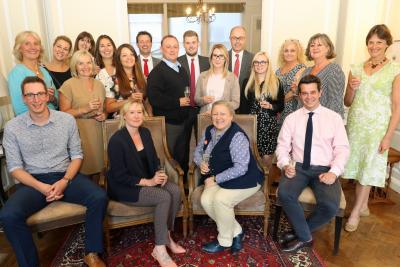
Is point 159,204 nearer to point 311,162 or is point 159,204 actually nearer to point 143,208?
point 143,208

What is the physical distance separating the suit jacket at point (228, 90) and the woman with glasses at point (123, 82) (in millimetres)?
571

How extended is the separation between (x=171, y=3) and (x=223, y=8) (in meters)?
1.40

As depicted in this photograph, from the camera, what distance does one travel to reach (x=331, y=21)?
14.4 feet

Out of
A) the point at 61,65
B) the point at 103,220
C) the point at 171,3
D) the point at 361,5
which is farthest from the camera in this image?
the point at 171,3

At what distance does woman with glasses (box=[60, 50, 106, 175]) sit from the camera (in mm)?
2781

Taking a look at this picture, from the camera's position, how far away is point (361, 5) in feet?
13.2

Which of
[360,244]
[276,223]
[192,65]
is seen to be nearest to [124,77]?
[192,65]

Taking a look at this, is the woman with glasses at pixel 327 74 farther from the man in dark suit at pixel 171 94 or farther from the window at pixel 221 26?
the window at pixel 221 26

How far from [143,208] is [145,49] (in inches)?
75.5

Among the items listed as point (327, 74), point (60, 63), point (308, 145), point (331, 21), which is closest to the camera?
point (308, 145)

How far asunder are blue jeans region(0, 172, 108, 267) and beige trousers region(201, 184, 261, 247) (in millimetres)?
817

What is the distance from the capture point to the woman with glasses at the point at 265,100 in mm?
2990

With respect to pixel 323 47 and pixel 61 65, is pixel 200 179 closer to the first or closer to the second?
pixel 323 47

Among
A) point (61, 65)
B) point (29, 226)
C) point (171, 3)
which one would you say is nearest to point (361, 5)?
point (61, 65)
